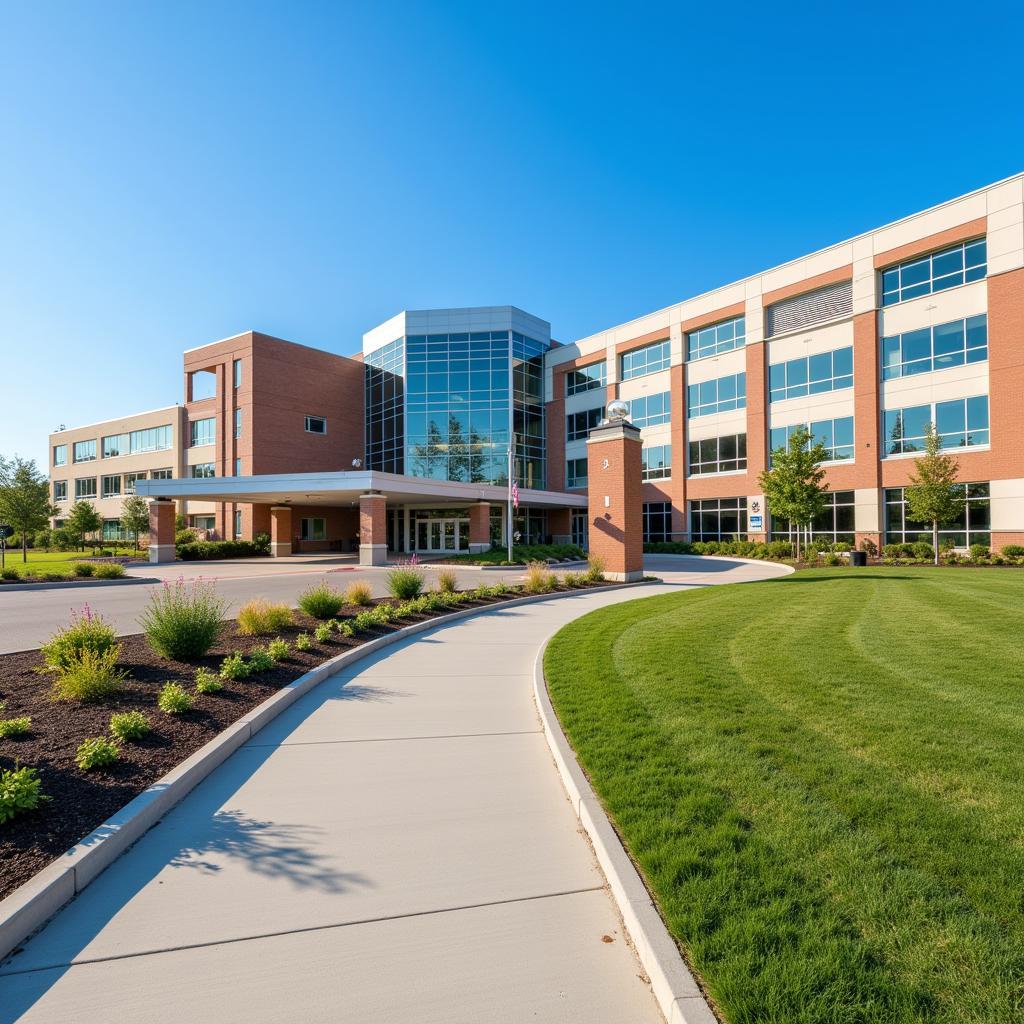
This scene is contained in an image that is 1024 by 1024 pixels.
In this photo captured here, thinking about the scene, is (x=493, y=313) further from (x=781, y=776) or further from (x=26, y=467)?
(x=781, y=776)

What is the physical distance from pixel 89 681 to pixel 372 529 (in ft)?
72.4

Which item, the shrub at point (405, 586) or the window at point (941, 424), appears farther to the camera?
the window at point (941, 424)

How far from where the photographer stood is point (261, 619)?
938 cm

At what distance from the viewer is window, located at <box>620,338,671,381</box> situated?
127ft

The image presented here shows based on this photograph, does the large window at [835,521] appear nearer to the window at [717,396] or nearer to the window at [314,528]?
the window at [717,396]

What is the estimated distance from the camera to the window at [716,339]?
3507 cm

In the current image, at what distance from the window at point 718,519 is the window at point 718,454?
1.93m

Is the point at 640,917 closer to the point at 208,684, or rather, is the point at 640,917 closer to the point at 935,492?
the point at 208,684

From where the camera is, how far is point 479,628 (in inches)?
439

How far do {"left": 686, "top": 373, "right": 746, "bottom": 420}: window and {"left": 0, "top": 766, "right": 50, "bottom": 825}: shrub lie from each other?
3579 cm

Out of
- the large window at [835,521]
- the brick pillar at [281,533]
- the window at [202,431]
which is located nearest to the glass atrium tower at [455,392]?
the brick pillar at [281,533]

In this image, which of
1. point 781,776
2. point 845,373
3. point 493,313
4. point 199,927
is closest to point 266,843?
point 199,927

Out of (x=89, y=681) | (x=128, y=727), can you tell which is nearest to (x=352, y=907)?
(x=128, y=727)

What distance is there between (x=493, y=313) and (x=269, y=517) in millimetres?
20895
